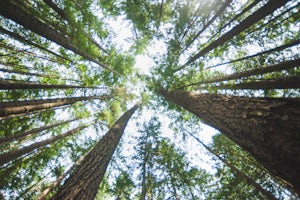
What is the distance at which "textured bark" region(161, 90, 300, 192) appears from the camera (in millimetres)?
2125

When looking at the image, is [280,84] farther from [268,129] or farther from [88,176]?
[88,176]

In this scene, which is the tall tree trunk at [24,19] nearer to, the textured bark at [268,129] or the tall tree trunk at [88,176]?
the tall tree trunk at [88,176]

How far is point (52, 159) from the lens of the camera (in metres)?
9.63

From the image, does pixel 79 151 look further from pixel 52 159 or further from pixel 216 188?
pixel 216 188

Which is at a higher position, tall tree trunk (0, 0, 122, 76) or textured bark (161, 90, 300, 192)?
tall tree trunk (0, 0, 122, 76)

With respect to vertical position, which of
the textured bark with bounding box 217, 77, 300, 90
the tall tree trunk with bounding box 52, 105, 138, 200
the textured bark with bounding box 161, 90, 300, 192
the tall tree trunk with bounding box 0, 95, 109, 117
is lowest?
the tall tree trunk with bounding box 52, 105, 138, 200

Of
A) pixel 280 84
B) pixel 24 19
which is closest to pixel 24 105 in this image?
pixel 24 19

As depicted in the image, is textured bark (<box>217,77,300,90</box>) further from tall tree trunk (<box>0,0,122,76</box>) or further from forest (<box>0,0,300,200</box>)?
tall tree trunk (<box>0,0,122,76</box>)

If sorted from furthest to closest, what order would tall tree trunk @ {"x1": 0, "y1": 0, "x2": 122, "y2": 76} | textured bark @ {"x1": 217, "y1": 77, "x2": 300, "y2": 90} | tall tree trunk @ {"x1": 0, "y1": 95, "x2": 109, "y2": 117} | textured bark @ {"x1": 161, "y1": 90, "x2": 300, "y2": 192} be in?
tall tree trunk @ {"x1": 0, "y1": 95, "x2": 109, "y2": 117}
textured bark @ {"x1": 217, "y1": 77, "x2": 300, "y2": 90}
tall tree trunk @ {"x1": 0, "y1": 0, "x2": 122, "y2": 76}
textured bark @ {"x1": 161, "y1": 90, "x2": 300, "y2": 192}

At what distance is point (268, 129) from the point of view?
100 inches

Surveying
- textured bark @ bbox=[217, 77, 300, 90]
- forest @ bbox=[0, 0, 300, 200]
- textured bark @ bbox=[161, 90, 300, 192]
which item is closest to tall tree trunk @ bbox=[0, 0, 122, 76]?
forest @ bbox=[0, 0, 300, 200]

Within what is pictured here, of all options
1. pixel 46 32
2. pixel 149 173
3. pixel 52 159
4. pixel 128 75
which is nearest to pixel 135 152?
pixel 149 173

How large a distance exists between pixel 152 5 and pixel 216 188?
9.06 meters

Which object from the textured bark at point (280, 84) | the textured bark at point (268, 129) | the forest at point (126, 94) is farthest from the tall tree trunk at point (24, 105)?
the textured bark at point (280, 84)
